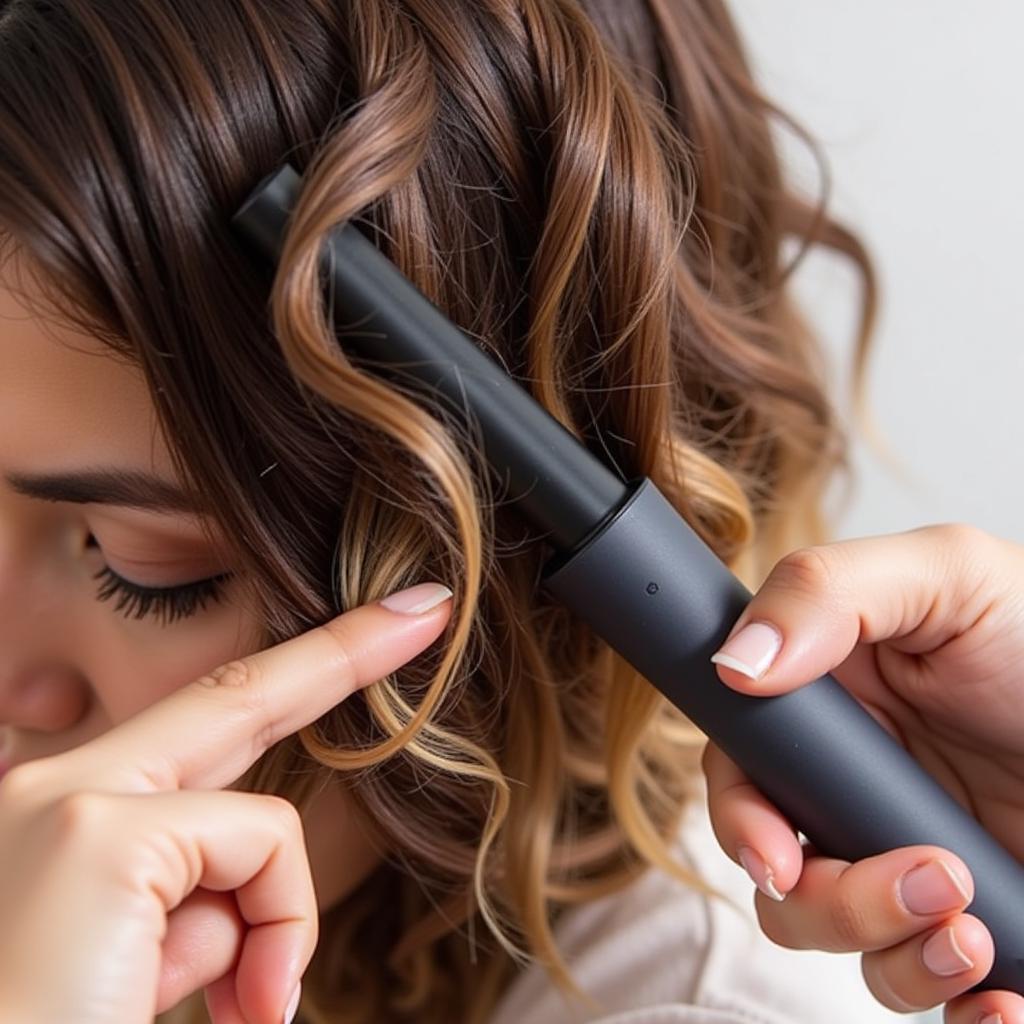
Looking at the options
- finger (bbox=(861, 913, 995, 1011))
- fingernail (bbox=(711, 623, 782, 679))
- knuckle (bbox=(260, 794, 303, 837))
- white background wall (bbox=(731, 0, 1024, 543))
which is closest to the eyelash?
knuckle (bbox=(260, 794, 303, 837))

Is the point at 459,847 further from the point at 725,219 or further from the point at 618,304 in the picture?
the point at 725,219

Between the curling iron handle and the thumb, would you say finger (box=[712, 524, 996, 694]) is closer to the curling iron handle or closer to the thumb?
the curling iron handle

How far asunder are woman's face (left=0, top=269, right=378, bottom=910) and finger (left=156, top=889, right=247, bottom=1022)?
121 millimetres

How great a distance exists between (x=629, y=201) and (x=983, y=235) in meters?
0.51

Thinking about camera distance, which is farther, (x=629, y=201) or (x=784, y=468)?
(x=784, y=468)

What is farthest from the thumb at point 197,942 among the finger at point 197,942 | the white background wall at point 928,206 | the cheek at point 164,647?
the white background wall at point 928,206

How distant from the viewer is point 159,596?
575mm

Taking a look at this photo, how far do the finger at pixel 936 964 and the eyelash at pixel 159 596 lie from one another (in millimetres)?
333

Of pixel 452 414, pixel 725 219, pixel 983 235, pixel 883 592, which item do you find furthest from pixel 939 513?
pixel 452 414

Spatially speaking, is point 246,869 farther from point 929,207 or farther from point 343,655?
point 929,207

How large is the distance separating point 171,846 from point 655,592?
0.19 m

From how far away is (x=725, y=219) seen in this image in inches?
30.7

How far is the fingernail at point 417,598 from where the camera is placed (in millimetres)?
504

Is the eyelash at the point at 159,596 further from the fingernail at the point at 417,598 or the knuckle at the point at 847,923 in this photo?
the knuckle at the point at 847,923
